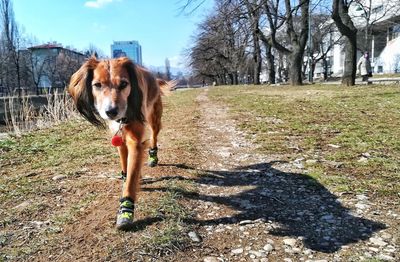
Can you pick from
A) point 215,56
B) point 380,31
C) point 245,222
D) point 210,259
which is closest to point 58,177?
point 245,222

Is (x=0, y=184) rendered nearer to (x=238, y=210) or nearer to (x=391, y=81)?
(x=238, y=210)

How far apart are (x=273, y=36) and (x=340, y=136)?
1810 centimetres

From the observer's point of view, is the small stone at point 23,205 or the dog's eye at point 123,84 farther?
the small stone at point 23,205

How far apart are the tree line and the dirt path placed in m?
9.51

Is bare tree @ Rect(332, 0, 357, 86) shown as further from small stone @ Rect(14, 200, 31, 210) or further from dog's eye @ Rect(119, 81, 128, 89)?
small stone @ Rect(14, 200, 31, 210)

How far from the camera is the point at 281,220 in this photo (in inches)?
119

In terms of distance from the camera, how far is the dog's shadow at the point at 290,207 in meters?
2.77

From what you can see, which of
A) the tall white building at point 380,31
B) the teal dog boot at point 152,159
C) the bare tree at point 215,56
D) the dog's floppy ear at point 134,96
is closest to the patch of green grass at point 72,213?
the dog's floppy ear at point 134,96

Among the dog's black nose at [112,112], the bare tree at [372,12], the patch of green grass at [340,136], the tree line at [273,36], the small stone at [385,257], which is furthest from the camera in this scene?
the bare tree at [372,12]

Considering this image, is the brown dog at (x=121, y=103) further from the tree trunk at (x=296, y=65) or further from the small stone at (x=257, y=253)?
the tree trunk at (x=296, y=65)

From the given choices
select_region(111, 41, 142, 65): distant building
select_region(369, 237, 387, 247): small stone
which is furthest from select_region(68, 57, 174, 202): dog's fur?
select_region(369, 237, 387, 247): small stone

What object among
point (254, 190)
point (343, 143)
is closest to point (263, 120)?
point (343, 143)

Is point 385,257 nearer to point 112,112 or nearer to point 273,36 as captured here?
point 112,112

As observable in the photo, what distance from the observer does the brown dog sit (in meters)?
2.99
